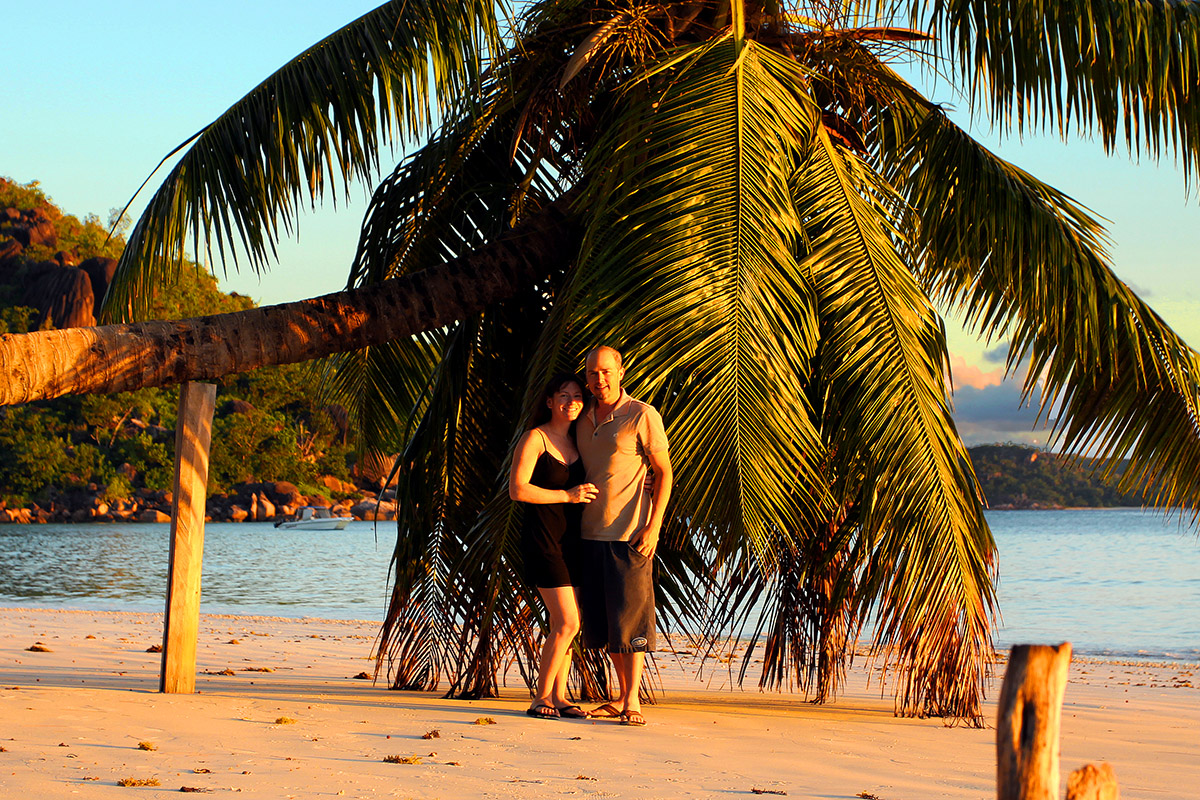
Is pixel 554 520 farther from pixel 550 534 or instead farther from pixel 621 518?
pixel 621 518

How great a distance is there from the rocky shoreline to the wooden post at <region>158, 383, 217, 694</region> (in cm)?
5298

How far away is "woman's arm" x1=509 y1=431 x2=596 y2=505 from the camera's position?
5145 mm

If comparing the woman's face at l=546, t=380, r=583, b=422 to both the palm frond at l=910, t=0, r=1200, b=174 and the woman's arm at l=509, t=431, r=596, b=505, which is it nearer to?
the woman's arm at l=509, t=431, r=596, b=505

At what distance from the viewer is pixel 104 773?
3740 millimetres

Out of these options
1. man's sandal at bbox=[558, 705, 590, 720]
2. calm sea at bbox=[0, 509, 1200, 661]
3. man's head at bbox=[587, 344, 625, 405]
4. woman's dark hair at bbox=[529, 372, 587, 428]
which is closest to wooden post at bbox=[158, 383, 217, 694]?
calm sea at bbox=[0, 509, 1200, 661]

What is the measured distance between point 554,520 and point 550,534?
0.24ft

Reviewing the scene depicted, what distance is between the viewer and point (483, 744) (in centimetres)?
454

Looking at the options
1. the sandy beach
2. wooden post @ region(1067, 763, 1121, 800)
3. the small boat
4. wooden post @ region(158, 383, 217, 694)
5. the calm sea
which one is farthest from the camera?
the small boat

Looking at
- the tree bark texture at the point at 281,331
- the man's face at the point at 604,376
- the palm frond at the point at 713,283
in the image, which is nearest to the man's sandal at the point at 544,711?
the palm frond at the point at 713,283

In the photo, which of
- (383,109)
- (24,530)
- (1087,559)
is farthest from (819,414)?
(24,530)

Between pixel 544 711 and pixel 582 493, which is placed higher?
pixel 582 493

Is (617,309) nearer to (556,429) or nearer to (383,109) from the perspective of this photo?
(556,429)

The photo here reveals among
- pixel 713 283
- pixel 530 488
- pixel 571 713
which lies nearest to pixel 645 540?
pixel 530 488

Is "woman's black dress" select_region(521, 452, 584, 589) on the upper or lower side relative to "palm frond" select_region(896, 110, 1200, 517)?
lower
